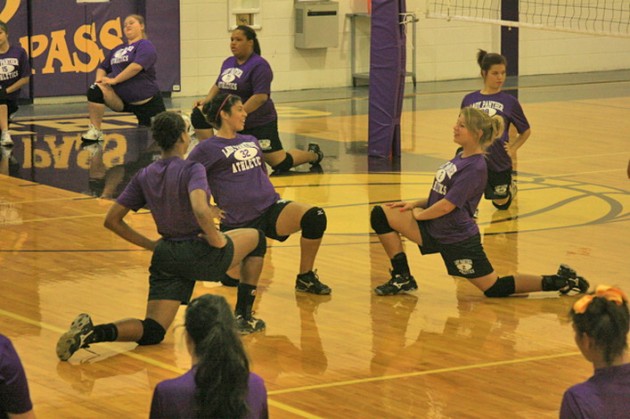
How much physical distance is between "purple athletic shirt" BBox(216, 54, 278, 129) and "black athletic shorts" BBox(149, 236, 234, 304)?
5.76 meters

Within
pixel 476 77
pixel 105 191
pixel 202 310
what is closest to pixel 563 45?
pixel 476 77

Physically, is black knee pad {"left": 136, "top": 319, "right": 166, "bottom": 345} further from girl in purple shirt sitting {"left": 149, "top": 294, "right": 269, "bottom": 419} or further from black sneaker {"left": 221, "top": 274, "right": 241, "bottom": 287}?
girl in purple shirt sitting {"left": 149, "top": 294, "right": 269, "bottom": 419}

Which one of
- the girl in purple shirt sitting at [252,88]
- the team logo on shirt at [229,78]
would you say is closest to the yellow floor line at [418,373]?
the girl in purple shirt sitting at [252,88]

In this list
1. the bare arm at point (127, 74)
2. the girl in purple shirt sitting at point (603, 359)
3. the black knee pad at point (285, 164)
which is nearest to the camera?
the girl in purple shirt sitting at point (603, 359)

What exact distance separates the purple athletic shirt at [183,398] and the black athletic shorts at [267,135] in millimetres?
9271

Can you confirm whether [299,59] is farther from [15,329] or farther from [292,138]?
[15,329]

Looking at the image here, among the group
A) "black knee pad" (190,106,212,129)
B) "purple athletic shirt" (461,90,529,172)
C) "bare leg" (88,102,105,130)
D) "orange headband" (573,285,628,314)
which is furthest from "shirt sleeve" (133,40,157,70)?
"orange headband" (573,285,628,314)

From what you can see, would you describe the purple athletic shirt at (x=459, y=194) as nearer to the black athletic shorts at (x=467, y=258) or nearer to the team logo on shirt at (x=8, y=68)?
the black athletic shorts at (x=467, y=258)

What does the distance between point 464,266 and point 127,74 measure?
8165 millimetres

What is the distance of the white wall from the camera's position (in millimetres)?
20859

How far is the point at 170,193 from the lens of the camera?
7043mm

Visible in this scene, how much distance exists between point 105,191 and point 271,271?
3.69 m

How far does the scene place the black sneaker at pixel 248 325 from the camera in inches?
298

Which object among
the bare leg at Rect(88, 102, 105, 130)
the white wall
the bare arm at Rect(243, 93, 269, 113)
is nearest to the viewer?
the bare arm at Rect(243, 93, 269, 113)
